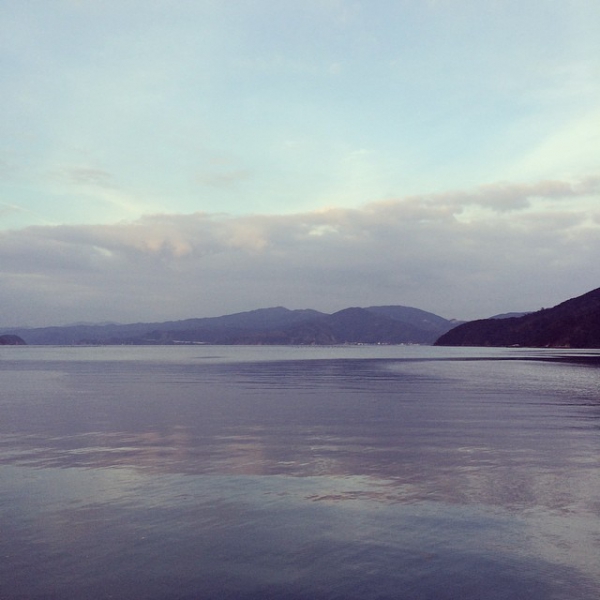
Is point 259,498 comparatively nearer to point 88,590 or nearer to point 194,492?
point 194,492

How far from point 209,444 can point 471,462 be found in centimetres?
1130

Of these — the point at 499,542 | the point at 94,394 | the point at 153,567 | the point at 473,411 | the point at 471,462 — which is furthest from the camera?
the point at 94,394

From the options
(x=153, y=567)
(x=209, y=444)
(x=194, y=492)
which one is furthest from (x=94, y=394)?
(x=153, y=567)

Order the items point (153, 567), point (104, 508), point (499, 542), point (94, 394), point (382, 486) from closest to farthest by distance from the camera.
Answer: point (153, 567) → point (499, 542) → point (104, 508) → point (382, 486) → point (94, 394)

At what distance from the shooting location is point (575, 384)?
63.4 m

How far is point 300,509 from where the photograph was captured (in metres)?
16.1

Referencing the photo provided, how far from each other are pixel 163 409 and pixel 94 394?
15.8 m

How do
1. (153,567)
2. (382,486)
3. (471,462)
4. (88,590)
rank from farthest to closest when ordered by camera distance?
(471,462), (382,486), (153,567), (88,590)

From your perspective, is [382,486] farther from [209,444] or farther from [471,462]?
[209,444]

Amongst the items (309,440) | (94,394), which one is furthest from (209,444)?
(94,394)

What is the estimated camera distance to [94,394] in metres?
54.0

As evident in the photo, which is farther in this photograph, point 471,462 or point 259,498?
point 471,462

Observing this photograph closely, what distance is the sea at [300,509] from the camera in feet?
36.7

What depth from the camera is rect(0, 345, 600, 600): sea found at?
11.2 metres
